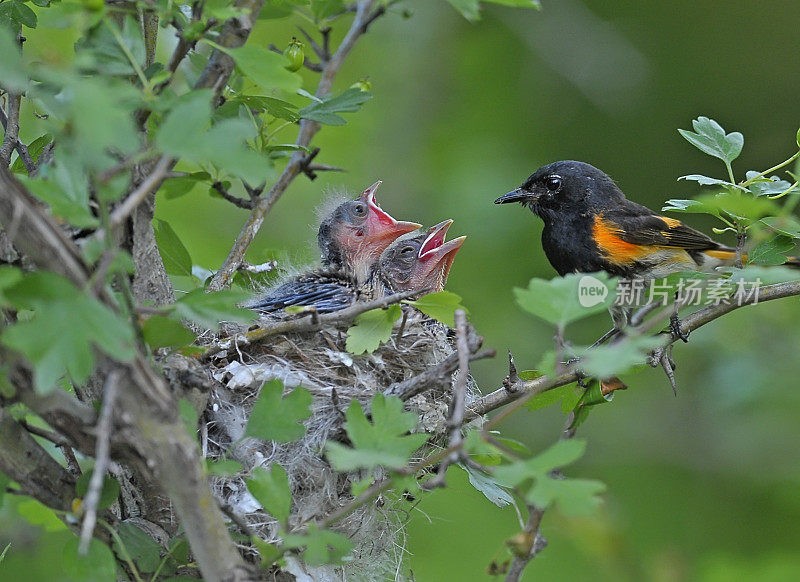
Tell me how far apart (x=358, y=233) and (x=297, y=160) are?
140 centimetres

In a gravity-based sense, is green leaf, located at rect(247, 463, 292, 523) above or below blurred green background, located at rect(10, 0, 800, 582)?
above

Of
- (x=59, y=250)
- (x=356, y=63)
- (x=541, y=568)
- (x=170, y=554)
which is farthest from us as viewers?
(x=356, y=63)

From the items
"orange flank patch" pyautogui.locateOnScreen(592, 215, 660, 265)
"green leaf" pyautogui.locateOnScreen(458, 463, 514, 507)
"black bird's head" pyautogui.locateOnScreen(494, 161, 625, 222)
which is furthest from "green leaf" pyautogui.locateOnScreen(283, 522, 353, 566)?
"black bird's head" pyautogui.locateOnScreen(494, 161, 625, 222)

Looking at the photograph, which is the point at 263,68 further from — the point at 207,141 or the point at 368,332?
the point at 368,332

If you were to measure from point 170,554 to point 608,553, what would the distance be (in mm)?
1640

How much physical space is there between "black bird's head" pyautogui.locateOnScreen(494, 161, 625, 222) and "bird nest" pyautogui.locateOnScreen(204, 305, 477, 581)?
1102 mm

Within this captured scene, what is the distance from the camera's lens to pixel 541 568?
4.82m

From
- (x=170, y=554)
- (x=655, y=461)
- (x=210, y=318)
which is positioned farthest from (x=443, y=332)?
(x=655, y=461)

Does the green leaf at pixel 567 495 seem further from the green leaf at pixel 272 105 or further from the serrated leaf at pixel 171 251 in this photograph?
the serrated leaf at pixel 171 251

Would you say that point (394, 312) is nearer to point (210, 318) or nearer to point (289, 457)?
point (289, 457)

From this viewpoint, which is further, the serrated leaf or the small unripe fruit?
the serrated leaf

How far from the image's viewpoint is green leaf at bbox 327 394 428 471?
131 cm

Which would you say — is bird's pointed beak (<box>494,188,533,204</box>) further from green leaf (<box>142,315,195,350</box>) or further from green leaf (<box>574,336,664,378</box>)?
green leaf (<box>574,336,664,378</box>)

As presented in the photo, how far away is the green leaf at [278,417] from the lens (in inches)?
65.7
